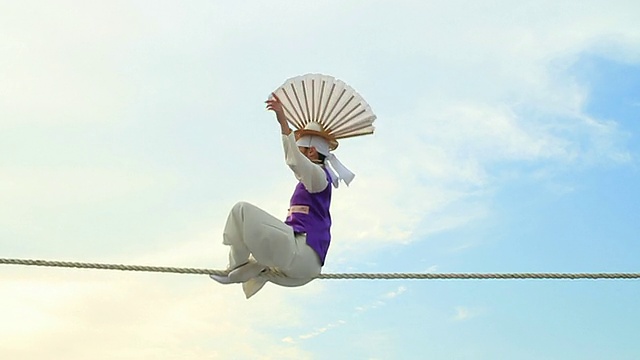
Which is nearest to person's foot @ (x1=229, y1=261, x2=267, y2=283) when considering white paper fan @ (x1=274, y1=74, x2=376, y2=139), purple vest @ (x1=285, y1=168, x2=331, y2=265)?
purple vest @ (x1=285, y1=168, x2=331, y2=265)

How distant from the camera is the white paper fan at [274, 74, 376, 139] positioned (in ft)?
15.9

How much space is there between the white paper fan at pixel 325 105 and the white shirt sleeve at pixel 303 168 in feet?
1.10

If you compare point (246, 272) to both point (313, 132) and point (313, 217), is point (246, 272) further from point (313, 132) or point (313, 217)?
point (313, 132)

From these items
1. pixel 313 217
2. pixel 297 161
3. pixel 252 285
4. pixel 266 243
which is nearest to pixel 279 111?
pixel 297 161

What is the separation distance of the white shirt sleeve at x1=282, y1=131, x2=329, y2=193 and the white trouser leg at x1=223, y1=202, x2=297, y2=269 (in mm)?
280

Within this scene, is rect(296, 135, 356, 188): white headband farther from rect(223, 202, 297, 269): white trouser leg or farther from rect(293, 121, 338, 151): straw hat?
rect(223, 202, 297, 269): white trouser leg

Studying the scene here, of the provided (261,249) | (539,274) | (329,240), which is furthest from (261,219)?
(539,274)

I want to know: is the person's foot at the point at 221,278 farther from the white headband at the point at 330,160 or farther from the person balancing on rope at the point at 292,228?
the white headband at the point at 330,160

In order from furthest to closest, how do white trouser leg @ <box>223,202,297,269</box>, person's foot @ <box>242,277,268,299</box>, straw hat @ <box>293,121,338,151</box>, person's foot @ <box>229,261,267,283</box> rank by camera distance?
straw hat @ <box>293,121,338,151</box>, person's foot @ <box>242,277,268,299</box>, person's foot @ <box>229,261,267,283</box>, white trouser leg @ <box>223,202,297,269</box>

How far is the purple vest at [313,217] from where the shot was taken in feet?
15.0

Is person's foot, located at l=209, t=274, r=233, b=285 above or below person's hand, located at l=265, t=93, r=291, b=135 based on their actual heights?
below

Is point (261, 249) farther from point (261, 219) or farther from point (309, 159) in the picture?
point (309, 159)

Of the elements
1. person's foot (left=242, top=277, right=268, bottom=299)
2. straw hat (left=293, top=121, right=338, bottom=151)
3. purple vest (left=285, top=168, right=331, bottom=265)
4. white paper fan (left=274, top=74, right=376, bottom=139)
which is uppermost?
white paper fan (left=274, top=74, right=376, bottom=139)

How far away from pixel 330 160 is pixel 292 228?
0.51 m
